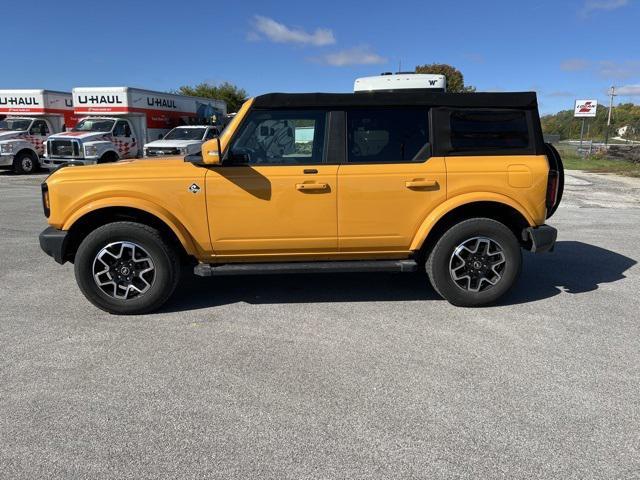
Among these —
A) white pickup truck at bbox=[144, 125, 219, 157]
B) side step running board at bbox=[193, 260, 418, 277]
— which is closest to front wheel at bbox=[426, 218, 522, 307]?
side step running board at bbox=[193, 260, 418, 277]

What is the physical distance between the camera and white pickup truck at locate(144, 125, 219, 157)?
52.1ft

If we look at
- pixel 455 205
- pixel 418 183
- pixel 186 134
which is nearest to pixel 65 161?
pixel 186 134

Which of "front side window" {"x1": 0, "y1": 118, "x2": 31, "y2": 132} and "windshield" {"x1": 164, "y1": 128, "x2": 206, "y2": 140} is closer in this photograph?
"windshield" {"x1": 164, "y1": 128, "x2": 206, "y2": 140}

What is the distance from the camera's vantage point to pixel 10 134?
57.6 ft

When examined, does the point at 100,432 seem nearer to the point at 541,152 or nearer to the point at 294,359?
the point at 294,359

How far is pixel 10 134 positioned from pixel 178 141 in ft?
20.9

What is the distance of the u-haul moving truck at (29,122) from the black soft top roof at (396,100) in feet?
56.1

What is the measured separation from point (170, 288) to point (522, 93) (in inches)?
141

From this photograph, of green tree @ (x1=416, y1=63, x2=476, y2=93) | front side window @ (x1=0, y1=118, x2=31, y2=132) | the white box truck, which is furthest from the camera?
green tree @ (x1=416, y1=63, x2=476, y2=93)

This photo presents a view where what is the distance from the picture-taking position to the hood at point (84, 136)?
1611cm

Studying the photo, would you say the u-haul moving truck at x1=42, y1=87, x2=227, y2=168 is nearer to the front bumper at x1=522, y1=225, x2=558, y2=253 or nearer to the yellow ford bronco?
the yellow ford bronco

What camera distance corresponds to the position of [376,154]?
169 inches

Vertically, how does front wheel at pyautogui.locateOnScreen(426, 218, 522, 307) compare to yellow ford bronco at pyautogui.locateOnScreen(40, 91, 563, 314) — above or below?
below

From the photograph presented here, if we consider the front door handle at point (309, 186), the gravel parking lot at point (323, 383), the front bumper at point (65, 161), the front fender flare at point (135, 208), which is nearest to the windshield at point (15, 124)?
the front bumper at point (65, 161)
